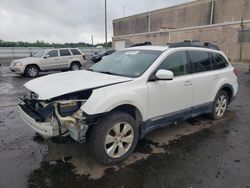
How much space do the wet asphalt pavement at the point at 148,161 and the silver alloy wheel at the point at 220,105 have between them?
1.64 ft

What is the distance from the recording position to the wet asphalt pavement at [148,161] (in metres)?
2.73

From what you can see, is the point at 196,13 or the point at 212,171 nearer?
the point at 212,171

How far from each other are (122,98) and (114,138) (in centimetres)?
61

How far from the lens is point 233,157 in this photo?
3348 millimetres

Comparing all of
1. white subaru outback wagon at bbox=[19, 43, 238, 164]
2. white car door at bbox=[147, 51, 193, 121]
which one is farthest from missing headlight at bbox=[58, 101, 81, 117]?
white car door at bbox=[147, 51, 193, 121]

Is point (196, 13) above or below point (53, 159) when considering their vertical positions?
above

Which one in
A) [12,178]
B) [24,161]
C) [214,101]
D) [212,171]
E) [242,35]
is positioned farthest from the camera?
[242,35]

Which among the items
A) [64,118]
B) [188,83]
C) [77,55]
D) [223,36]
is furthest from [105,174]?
[223,36]

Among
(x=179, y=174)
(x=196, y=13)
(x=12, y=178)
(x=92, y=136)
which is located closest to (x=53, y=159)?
(x=12, y=178)

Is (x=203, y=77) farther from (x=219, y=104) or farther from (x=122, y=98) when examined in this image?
(x=122, y=98)

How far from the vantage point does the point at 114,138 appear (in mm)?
3045

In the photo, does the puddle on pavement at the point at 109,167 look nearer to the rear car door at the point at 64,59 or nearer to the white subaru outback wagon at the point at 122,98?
the white subaru outback wagon at the point at 122,98

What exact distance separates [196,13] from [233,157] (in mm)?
37833

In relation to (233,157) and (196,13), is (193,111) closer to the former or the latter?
(233,157)
